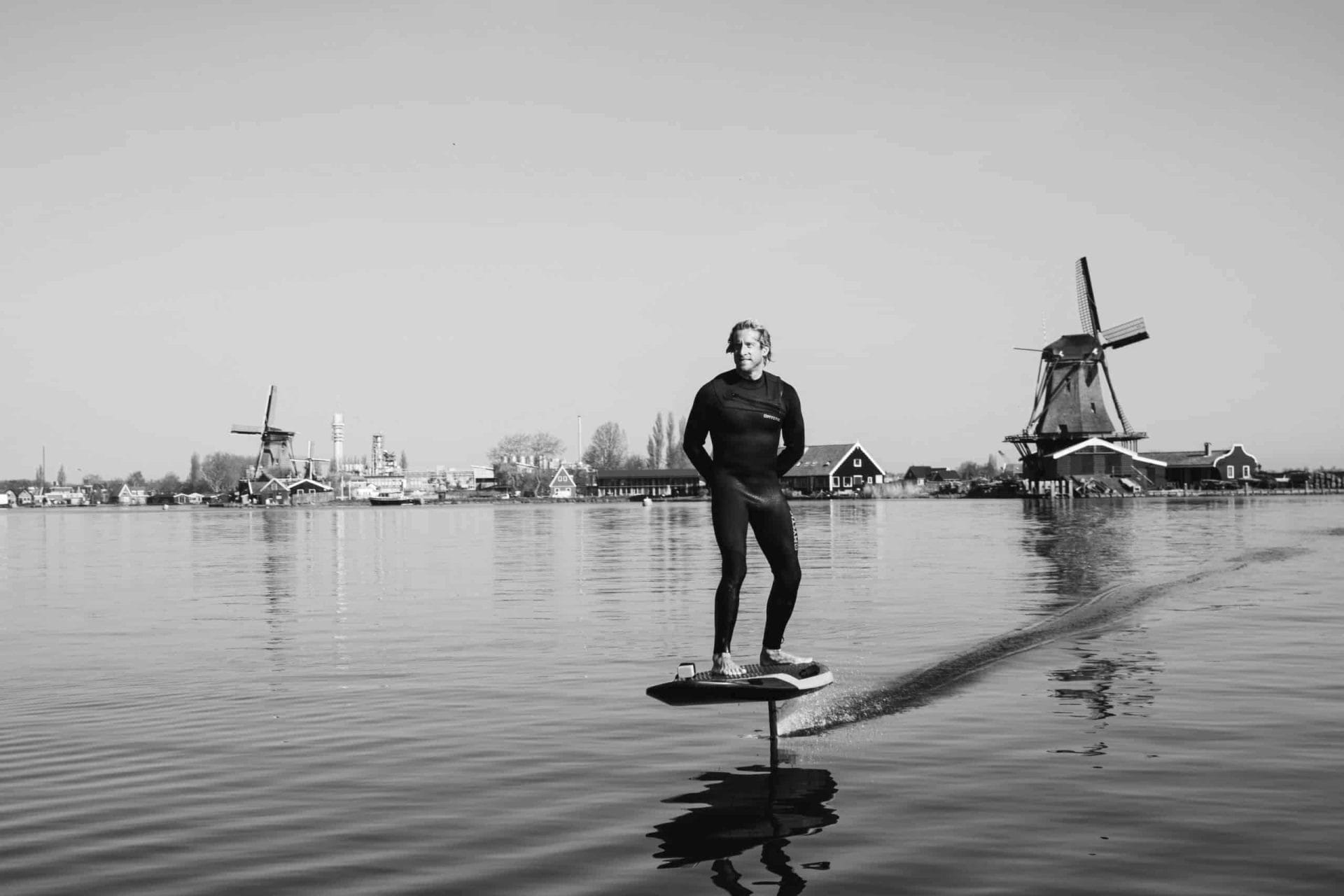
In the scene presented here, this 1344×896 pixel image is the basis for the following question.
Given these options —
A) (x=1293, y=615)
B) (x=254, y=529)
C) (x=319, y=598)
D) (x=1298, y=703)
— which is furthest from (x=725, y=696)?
(x=254, y=529)

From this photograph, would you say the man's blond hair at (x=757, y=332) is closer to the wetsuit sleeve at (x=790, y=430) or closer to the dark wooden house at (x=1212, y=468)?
the wetsuit sleeve at (x=790, y=430)

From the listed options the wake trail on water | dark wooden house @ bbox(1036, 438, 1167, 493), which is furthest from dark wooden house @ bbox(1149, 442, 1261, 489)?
the wake trail on water

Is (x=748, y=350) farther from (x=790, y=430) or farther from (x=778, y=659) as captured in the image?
(x=778, y=659)

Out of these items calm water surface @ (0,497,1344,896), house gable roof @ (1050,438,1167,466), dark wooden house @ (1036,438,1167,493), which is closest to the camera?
calm water surface @ (0,497,1344,896)

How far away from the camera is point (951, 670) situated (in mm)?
13539

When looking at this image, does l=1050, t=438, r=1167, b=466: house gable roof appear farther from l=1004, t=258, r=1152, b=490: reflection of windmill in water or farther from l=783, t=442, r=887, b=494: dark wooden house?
l=783, t=442, r=887, b=494: dark wooden house

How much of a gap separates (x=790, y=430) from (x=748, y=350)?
2.73ft

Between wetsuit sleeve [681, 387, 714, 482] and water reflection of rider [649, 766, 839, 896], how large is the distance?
7.79ft

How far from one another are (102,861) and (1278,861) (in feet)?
21.7

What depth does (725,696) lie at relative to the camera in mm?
8719

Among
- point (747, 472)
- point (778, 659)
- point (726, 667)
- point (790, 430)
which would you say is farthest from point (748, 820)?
point (790, 430)

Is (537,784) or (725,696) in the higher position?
(725,696)

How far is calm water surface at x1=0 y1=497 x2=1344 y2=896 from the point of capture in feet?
21.4

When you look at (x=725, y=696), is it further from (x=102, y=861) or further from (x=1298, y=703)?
(x=1298, y=703)
